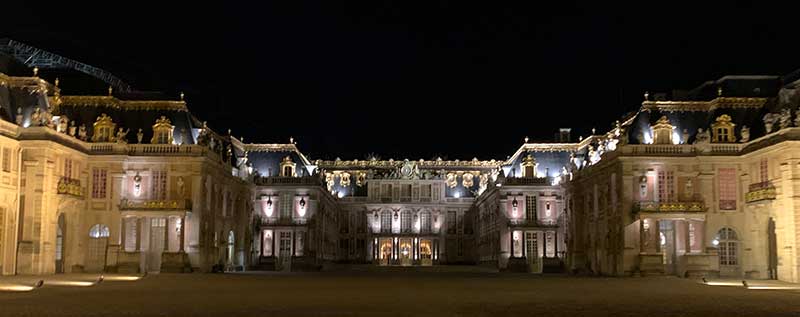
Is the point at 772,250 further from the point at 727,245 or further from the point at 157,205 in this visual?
the point at 157,205

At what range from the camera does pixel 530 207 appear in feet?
266

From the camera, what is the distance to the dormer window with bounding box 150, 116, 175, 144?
2242 inches

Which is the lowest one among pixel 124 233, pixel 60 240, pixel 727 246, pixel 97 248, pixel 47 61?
pixel 97 248

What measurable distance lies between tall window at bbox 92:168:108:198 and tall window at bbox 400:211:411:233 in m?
59.9

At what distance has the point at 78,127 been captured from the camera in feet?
186

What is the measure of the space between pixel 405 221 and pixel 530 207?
32.9m

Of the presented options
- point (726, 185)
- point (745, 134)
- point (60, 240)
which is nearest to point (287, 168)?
point (60, 240)

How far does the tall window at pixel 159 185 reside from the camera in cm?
5572

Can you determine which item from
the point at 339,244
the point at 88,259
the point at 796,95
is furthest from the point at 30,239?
the point at 339,244

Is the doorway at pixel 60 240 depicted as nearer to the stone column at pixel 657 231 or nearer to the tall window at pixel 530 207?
the stone column at pixel 657 231

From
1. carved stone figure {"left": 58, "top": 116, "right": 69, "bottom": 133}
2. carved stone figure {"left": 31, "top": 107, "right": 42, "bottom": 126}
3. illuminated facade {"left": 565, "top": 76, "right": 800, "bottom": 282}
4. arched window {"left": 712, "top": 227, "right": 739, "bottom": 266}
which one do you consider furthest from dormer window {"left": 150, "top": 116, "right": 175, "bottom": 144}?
arched window {"left": 712, "top": 227, "right": 739, "bottom": 266}

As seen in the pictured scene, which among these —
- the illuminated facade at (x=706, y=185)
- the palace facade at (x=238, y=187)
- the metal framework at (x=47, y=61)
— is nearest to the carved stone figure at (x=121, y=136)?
the palace facade at (x=238, y=187)

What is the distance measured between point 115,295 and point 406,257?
84055mm

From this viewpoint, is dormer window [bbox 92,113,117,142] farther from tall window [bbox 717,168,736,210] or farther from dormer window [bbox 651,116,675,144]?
tall window [bbox 717,168,736,210]
